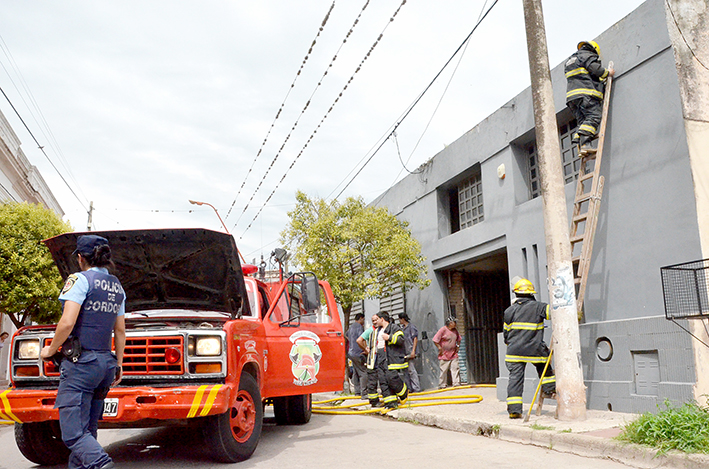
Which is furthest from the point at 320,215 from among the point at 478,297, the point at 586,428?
the point at 586,428

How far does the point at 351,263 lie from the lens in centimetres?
1473

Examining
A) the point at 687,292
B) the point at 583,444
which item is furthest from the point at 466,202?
the point at 583,444

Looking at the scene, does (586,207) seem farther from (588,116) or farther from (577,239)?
(588,116)

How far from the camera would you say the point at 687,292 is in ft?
22.3

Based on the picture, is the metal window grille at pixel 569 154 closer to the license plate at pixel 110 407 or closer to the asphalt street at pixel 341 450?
the asphalt street at pixel 341 450

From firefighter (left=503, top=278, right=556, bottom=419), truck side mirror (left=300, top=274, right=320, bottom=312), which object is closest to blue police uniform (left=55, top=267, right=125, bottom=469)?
truck side mirror (left=300, top=274, right=320, bottom=312)

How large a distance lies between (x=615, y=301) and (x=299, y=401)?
14.7ft

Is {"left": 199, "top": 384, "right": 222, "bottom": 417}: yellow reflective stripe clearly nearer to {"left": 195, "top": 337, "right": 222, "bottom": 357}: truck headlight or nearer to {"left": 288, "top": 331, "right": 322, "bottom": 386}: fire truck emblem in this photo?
{"left": 195, "top": 337, "right": 222, "bottom": 357}: truck headlight

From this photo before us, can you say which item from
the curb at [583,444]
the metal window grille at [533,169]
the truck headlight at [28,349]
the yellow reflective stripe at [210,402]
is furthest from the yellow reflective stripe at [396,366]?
the truck headlight at [28,349]

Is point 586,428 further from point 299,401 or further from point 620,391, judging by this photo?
point 299,401

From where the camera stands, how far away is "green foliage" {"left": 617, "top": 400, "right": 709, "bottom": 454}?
A: 5.13m

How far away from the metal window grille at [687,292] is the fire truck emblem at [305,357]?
4.07m

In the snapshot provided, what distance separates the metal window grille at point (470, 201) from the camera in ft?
44.1

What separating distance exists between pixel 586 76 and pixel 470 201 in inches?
208
